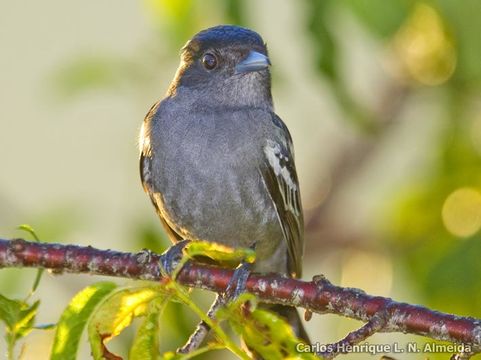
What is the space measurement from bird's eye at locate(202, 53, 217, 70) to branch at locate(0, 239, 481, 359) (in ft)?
6.24

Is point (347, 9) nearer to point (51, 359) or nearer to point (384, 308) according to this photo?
point (384, 308)

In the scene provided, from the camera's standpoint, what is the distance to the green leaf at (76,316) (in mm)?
2645

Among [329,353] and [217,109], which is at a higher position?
[217,109]

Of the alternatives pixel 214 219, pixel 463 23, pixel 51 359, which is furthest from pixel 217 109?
pixel 51 359

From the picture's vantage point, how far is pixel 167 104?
5586 millimetres

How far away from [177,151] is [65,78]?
2.56ft

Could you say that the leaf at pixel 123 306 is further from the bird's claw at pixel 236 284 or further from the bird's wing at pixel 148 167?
the bird's wing at pixel 148 167

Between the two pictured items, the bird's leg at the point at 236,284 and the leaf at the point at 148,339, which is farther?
the bird's leg at the point at 236,284

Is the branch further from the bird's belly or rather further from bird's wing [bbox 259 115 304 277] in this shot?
bird's wing [bbox 259 115 304 277]

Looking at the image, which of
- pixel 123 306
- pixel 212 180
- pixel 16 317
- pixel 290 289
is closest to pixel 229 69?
pixel 212 180

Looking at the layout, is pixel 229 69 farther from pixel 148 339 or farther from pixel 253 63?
pixel 148 339

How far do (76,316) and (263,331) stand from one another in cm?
51

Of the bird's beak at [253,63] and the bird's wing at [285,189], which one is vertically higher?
the bird's beak at [253,63]

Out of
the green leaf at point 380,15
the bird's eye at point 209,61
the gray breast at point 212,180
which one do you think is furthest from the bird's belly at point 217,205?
the green leaf at point 380,15
